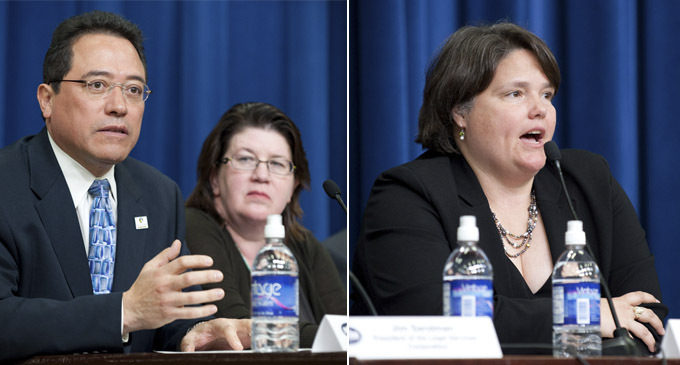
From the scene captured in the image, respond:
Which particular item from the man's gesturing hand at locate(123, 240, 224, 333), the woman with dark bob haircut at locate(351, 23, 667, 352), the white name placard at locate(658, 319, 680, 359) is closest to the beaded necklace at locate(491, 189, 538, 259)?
the woman with dark bob haircut at locate(351, 23, 667, 352)

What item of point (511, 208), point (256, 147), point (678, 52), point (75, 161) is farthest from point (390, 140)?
point (678, 52)

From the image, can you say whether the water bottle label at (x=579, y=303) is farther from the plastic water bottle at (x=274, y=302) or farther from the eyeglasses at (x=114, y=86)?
the eyeglasses at (x=114, y=86)

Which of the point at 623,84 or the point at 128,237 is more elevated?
the point at 623,84

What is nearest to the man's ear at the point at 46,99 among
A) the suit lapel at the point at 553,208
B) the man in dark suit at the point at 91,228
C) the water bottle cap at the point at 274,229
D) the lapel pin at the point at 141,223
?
the man in dark suit at the point at 91,228

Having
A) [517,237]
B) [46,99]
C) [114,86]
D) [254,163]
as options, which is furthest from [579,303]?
[254,163]

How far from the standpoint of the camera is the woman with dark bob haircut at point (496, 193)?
1823 millimetres

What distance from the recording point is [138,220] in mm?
2068

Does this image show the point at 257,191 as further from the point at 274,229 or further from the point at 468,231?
the point at 468,231

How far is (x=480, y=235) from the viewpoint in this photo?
187cm

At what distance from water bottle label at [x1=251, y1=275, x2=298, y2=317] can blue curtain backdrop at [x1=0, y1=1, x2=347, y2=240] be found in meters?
1.96

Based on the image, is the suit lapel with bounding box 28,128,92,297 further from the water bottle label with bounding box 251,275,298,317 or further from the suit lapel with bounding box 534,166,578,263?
the suit lapel with bounding box 534,166,578,263

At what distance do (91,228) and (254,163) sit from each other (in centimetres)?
97

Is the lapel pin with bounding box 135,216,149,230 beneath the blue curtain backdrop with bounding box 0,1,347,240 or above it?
beneath

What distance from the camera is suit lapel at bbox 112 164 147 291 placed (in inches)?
77.3
